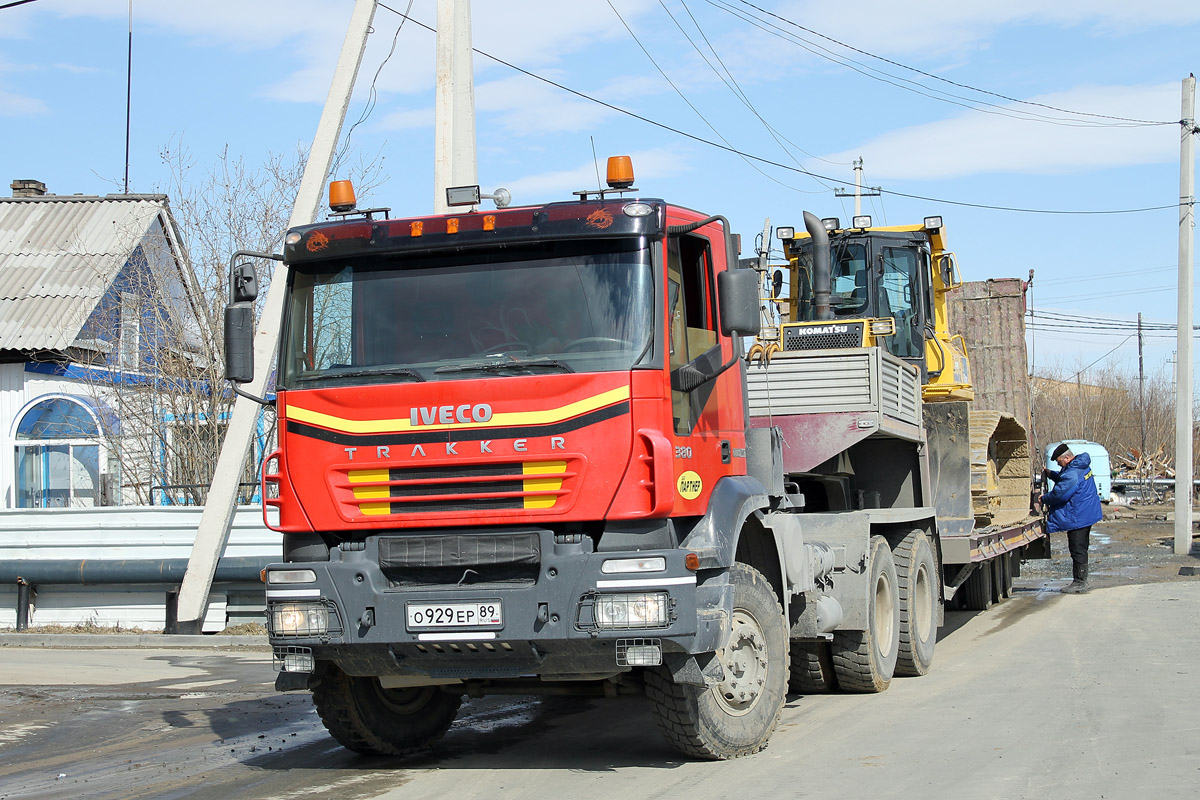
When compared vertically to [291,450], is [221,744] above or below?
below

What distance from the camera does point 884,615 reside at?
9.87 m

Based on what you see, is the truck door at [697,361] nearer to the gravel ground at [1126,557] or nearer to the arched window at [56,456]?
the gravel ground at [1126,557]

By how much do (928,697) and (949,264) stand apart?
6705mm

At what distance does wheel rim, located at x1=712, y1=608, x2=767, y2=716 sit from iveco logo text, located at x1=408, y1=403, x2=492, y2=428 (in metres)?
1.81

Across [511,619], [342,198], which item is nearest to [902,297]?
[342,198]

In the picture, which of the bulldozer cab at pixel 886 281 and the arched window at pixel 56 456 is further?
the arched window at pixel 56 456

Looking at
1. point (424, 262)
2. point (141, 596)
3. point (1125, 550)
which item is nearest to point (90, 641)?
point (141, 596)

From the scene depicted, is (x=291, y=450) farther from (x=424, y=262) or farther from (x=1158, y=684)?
(x=1158, y=684)

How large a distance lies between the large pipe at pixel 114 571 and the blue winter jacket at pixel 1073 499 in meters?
10.1

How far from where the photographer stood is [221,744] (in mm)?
7906

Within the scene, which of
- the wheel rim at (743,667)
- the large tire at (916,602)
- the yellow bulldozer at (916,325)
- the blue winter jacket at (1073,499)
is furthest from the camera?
the blue winter jacket at (1073,499)

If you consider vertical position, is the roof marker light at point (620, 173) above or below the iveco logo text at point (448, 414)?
above

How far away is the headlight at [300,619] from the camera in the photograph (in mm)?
6387

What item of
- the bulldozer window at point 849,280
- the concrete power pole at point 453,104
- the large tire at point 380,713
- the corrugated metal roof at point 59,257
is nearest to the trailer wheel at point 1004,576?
the bulldozer window at point 849,280
